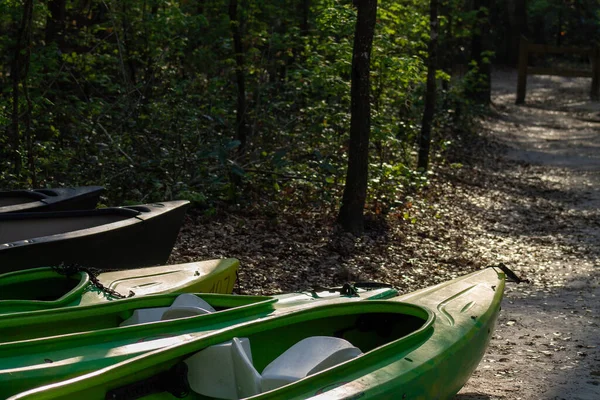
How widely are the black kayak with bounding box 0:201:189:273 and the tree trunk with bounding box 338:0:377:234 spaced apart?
105 inches

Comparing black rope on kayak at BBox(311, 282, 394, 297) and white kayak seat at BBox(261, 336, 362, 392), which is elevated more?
white kayak seat at BBox(261, 336, 362, 392)

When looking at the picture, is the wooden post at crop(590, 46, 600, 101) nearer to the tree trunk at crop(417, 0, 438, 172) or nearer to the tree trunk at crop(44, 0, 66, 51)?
the tree trunk at crop(417, 0, 438, 172)

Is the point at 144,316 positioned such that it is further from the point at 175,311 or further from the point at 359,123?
the point at 359,123

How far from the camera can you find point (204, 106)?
36.6 ft

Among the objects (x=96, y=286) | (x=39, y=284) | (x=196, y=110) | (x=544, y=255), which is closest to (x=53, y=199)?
(x=39, y=284)

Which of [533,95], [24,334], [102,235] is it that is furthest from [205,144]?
[533,95]

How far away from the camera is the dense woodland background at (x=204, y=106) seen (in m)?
9.49

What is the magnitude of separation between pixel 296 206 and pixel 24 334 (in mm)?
6316

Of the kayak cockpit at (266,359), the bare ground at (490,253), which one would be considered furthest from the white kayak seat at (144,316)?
the bare ground at (490,253)

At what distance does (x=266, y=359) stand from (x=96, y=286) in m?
1.58

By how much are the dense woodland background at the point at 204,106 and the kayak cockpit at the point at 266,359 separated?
4743 millimetres

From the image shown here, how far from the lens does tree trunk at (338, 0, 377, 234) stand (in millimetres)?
9125

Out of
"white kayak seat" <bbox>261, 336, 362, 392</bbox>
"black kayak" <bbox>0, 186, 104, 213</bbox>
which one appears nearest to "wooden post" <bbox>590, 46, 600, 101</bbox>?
"black kayak" <bbox>0, 186, 104, 213</bbox>

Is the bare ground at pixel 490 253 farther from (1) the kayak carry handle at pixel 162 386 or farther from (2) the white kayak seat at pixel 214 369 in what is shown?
(1) the kayak carry handle at pixel 162 386
